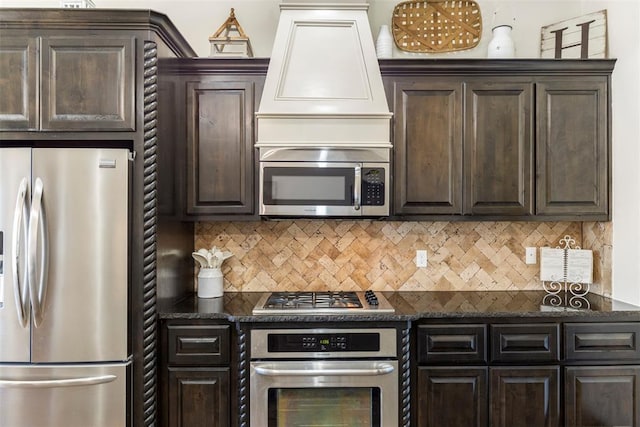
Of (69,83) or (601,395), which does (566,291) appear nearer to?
(601,395)

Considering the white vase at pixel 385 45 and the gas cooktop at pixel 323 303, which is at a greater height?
the white vase at pixel 385 45

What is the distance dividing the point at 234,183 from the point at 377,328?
3.95 feet

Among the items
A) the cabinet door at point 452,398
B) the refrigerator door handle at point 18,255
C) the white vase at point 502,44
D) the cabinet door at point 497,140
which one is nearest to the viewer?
the refrigerator door handle at point 18,255

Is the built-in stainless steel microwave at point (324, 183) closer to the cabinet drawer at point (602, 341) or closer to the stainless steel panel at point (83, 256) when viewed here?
the stainless steel panel at point (83, 256)

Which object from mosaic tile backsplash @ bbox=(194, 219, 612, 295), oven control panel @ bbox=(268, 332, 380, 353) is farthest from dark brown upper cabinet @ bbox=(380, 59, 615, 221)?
oven control panel @ bbox=(268, 332, 380, 353)

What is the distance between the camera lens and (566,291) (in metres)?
2.55

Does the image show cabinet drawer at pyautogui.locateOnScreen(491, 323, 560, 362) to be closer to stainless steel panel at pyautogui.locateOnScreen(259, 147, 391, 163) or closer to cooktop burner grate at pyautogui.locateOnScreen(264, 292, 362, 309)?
cooktop burner grate at pyautogui.locateOnScreen(264, 292, 362, 309)

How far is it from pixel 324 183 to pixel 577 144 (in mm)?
1605

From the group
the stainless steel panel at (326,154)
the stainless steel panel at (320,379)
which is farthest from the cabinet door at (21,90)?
the stainless steel panel at (320,379)

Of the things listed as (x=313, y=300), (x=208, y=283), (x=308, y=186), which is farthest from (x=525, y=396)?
(x=208, y=283)

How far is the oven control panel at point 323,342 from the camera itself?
2021 mm

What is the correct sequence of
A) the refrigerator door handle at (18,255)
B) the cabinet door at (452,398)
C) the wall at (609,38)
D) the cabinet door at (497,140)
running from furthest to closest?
the cabinet door at (497,140) < the wall at (609,38) < the cabinet door at (452,398) < the refrigerator door handle at (18,255)

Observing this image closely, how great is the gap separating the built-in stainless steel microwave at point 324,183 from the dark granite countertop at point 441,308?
0.58 meters

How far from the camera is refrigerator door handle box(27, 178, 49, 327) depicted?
1832 mm
